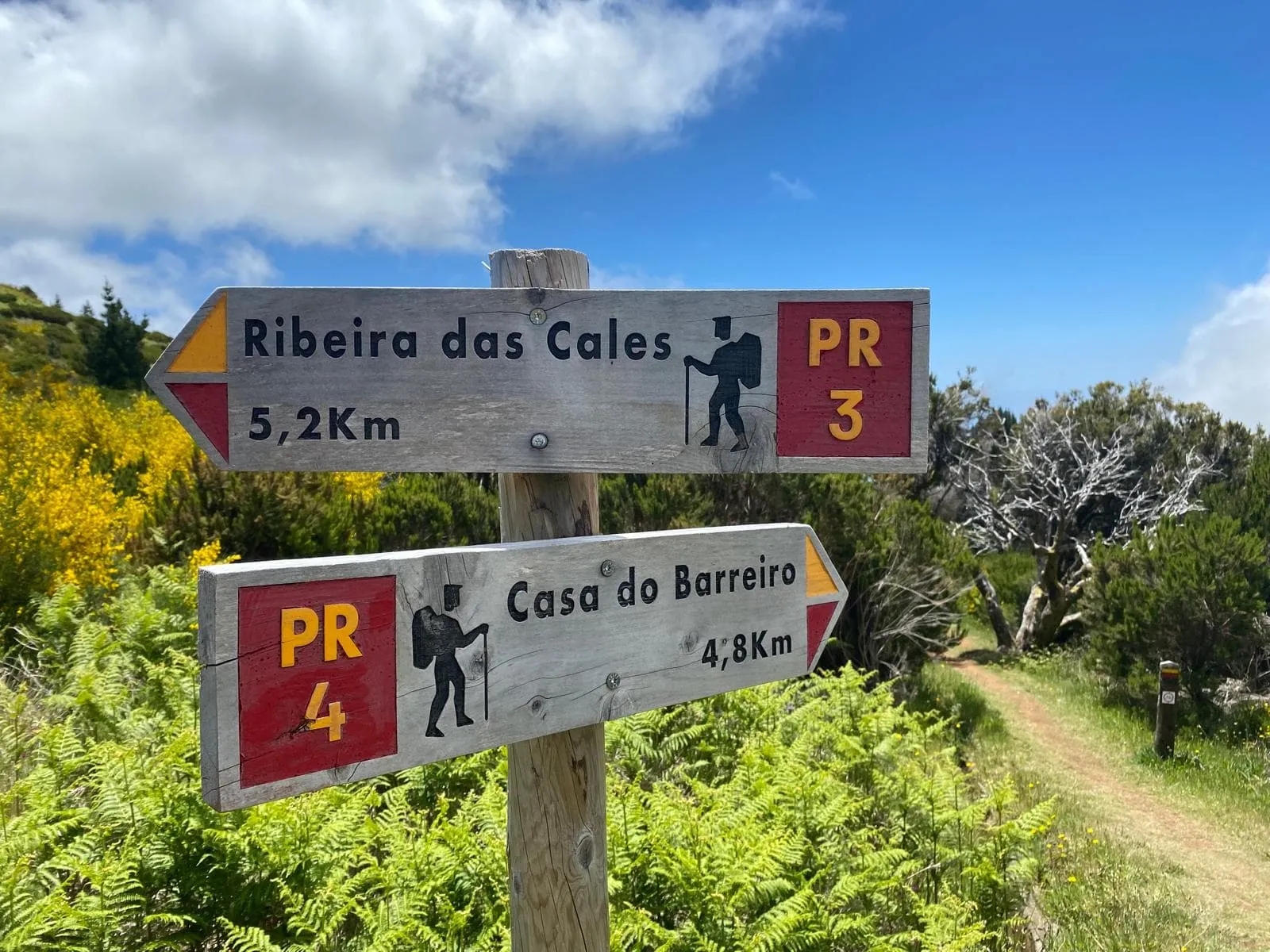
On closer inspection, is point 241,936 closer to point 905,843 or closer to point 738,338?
point 738,338

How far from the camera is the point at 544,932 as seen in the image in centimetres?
188

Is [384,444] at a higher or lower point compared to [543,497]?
higher

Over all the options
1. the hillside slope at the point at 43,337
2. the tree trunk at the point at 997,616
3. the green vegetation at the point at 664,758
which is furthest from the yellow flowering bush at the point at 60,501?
the hillside slope at the point at 43,337

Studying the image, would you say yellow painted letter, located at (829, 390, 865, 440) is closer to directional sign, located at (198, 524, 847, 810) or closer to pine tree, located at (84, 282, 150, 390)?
directional sign, located at (198, 524, 847, 810)

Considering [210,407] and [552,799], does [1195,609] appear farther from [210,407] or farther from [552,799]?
[210,407]

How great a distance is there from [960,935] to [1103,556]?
39.6 ft

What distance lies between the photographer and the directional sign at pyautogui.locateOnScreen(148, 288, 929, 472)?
5.65 ft

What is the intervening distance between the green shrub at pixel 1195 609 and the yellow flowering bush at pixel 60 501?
13.4 meters

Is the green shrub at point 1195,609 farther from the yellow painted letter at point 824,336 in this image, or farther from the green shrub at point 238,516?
the yellow painted letter at point 824,336

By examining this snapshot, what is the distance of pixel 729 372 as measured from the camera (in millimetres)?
1799

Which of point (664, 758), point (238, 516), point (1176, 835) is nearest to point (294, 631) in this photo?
point (664, 758)

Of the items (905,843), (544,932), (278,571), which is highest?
(278,571)

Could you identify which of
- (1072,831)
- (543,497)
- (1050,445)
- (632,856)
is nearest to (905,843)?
(632,856)

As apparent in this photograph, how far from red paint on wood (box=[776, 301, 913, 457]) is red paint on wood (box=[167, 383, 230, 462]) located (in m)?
1.22
